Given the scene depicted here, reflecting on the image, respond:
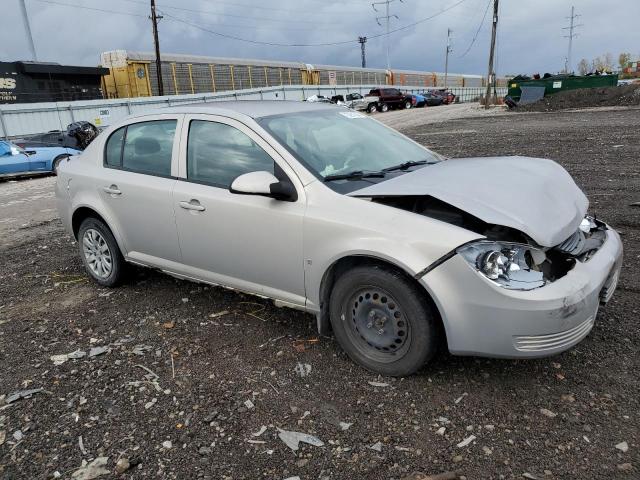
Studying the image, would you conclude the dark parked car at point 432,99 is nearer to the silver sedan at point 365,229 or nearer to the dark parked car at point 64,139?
the dark parked car at point 64,139

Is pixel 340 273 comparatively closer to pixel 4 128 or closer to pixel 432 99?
pixel 4 128

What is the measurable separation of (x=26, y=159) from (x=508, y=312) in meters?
16.3

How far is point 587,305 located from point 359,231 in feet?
4.29

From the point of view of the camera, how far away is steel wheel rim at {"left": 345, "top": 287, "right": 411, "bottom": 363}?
3.03 meters

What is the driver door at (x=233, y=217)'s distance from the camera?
342 cm

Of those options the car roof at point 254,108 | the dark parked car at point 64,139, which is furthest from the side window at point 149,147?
the dark parked car at point 64,139

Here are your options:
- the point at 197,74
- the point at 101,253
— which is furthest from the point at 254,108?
the point at 197,74

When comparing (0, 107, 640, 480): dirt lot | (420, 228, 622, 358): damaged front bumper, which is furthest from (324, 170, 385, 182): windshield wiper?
(0, 107, 640, 480): dirt lot

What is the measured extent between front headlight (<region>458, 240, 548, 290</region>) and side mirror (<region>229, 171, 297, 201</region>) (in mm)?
1177

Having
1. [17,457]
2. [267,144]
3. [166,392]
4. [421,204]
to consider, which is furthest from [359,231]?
[17,457]

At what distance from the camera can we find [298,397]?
3078mm

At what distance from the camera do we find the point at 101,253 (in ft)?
16.3

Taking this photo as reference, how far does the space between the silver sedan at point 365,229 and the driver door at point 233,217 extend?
1 centimetres

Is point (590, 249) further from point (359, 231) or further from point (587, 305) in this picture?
point (359, 231)
